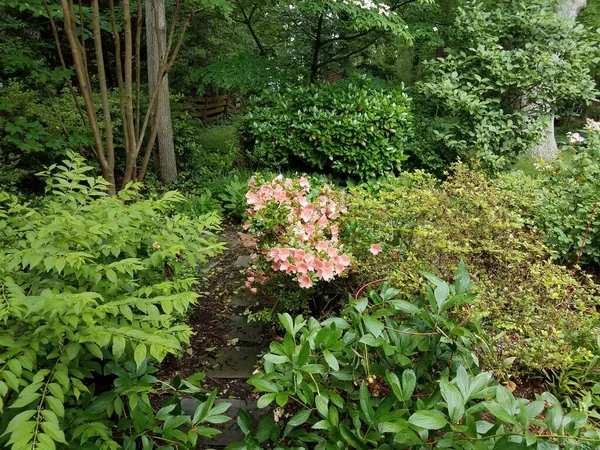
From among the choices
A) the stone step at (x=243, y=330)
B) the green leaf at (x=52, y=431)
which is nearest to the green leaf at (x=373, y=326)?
the green leaf at (x=52, y=431)

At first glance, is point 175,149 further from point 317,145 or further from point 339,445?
point 339,445

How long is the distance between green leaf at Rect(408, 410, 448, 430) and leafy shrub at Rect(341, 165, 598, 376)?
693mm

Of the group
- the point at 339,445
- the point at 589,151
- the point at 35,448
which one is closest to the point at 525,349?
the point at 339,445

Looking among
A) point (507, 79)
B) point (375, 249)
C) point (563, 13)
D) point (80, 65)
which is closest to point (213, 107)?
point (563, 13)

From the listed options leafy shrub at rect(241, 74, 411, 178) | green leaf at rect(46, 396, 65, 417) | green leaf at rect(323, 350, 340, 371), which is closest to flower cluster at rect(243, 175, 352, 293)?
green leaf at rect(323, 350, 340, 371)

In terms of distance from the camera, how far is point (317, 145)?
4.95 metres

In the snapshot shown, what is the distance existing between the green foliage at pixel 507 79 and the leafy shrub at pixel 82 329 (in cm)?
343

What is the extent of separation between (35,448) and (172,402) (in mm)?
587

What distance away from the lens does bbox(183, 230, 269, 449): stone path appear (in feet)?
6.80

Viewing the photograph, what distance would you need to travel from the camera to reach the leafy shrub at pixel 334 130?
15.9ft

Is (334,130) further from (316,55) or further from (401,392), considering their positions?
(401,392)

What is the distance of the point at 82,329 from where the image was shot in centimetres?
141

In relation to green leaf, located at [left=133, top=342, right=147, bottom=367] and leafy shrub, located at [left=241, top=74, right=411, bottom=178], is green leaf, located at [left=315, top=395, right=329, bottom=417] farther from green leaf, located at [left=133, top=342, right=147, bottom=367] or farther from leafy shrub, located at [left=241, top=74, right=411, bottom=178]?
leafy shrub, located at [left=241, top=74, right=411, bottom=178]

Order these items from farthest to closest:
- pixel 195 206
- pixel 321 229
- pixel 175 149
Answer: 1. pixel 175 149
2. pixel 195 206
3. pixel 321 229
